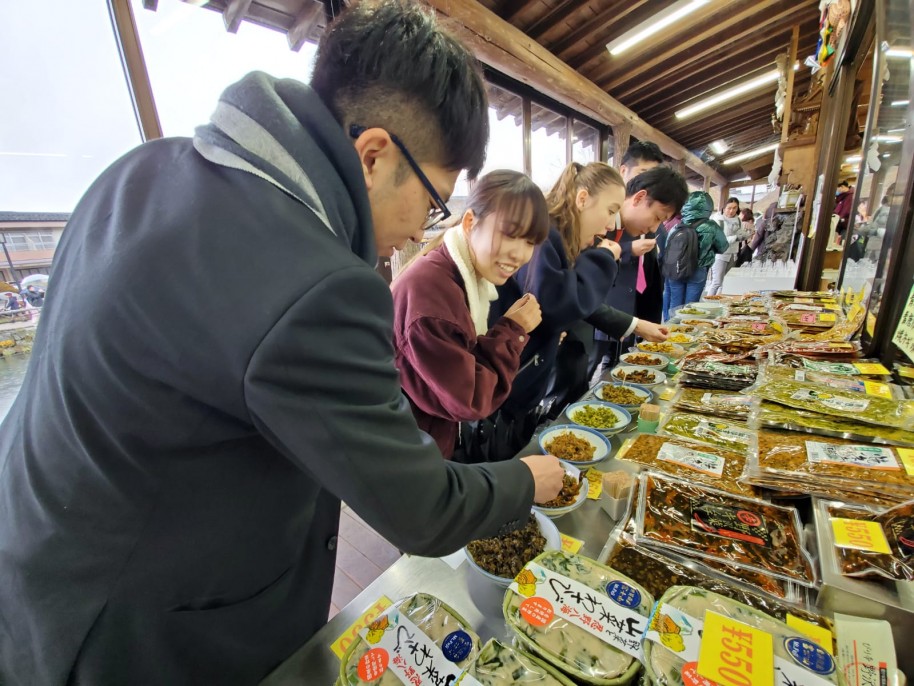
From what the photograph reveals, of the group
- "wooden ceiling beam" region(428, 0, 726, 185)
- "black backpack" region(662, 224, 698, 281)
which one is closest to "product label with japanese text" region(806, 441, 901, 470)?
"wooden ceiling beam" region(428, 0, 726, 185)

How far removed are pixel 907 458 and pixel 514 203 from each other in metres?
1.10

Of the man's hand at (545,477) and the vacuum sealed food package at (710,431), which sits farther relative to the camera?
the vacuum sealed food package at (710,431)

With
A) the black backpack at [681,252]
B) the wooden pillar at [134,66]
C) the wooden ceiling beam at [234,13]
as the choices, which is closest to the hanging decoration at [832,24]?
the black backpack at [681,252]

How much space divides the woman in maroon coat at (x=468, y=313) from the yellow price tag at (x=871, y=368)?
3.59 ft

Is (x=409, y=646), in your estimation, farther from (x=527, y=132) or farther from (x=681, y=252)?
(x=527, y=132)

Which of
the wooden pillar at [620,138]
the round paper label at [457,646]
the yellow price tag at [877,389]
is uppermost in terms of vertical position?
the wooden pillar at [620,138]

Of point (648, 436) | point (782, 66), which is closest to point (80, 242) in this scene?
point (648, 436)

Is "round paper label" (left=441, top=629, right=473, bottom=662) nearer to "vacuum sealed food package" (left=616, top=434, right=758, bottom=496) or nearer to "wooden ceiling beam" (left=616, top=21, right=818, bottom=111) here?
"vacuum sealed food package" (left=616, top=434, right=758, bottom=496)

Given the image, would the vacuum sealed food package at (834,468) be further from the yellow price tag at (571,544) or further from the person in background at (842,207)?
the person in background at (842,207)

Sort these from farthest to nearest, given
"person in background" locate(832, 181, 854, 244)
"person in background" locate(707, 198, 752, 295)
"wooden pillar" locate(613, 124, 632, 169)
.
→ "person in background" locate(707, 198, 752, 295) → "wooden pillar" locate(613, 124, 632, 169) → "person in background" locate(832, 181, 854, 244)

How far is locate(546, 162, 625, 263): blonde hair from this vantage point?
1681mm

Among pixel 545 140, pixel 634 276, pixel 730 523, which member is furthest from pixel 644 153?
pixel 545 140

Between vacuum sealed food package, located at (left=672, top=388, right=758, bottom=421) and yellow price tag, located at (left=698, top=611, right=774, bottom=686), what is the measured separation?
2.54 feet

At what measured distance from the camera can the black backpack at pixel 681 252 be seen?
3.89 metres
